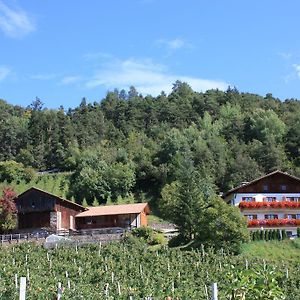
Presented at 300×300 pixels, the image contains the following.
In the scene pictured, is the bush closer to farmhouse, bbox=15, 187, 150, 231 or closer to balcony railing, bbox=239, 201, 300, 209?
A: farmhouse, bbox=15, 187, 150, 231

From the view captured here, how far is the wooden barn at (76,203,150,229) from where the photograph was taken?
159 feet

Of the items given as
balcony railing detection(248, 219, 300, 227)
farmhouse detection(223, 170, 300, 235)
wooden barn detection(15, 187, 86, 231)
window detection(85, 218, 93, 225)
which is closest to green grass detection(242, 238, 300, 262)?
balcony railing detection(248, 219, 300, 227)

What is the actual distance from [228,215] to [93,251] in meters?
9.14

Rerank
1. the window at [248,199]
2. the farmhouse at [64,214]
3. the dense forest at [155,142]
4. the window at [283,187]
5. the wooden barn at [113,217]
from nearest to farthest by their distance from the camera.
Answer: the window at [248,199], the window at [283,187], the wooden barn at [113,217], the farmhouse at [64,214], the dense forest at [155,142]

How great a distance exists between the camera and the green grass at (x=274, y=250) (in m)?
34.1

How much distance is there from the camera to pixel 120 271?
95.2ft

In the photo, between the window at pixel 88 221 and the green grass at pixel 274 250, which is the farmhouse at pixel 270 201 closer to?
the green grass at pixel 274 250

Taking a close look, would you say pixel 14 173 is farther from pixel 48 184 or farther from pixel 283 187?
pixel 283 187

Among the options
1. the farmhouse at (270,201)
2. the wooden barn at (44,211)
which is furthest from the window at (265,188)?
the wooden barn at (44,211)

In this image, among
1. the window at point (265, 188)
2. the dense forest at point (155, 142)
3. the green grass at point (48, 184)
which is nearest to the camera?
the window at point (265, 188)

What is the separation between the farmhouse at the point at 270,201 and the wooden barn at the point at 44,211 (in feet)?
48.1

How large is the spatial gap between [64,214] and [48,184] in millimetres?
22127

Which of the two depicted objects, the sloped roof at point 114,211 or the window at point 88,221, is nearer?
the sloped roof at point 114,211

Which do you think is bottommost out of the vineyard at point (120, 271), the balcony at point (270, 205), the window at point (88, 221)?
the vineyard at point (120, 271)
